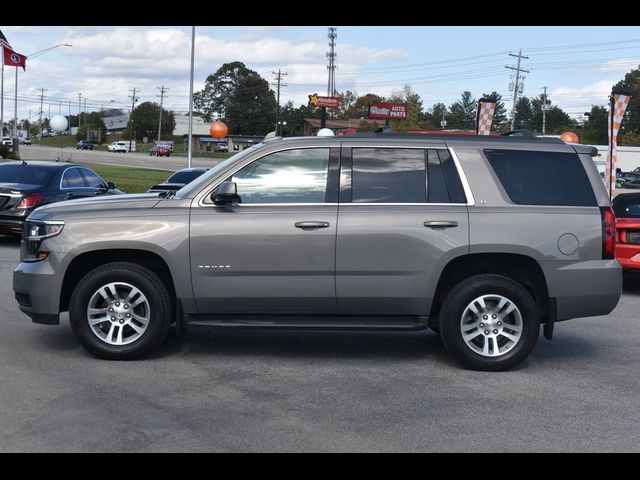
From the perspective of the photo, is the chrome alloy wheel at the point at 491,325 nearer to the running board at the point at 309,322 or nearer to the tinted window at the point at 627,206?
the running board at the point at 309,322

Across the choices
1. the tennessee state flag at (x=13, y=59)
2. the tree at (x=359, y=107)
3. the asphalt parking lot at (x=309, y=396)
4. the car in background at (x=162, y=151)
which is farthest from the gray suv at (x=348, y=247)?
the tree at (x=359, y=107)

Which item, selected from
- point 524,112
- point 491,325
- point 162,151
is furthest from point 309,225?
point 524,112

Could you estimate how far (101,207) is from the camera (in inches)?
278

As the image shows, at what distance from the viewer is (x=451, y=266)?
7082mm

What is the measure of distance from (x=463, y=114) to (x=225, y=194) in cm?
16006

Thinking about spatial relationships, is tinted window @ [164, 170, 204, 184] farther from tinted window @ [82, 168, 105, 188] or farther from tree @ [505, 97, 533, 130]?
tree @ [505, 97, 533, 130]

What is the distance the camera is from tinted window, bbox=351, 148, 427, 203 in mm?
7004

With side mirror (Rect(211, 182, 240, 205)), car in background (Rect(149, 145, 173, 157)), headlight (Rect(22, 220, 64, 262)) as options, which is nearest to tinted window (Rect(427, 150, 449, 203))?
side mirror (Rect(211, 182, 240, 205))

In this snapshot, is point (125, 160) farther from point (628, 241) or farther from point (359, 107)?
point (628, 241)

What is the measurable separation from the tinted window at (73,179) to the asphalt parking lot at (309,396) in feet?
24.3

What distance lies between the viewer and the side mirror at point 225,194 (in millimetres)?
6770

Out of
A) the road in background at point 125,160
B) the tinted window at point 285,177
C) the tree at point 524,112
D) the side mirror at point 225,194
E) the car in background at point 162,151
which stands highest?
the tree at point 524,112

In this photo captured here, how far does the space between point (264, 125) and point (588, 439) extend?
121 m
